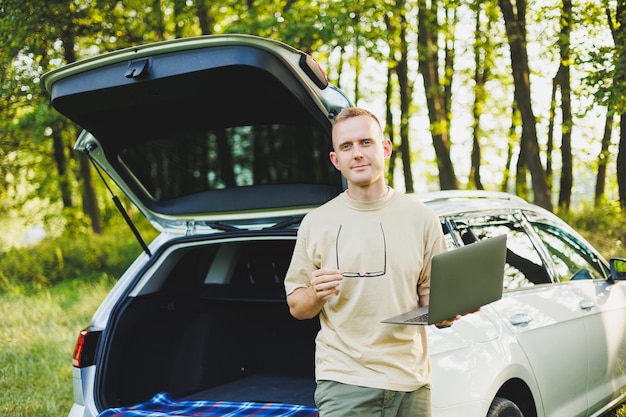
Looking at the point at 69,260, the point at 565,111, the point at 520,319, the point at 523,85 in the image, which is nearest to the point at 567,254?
the point at 520,319

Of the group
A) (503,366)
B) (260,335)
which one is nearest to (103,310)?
(260,335)

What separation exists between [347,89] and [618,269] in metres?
18.5

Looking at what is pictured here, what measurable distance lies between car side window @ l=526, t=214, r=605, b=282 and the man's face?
6.26 feet

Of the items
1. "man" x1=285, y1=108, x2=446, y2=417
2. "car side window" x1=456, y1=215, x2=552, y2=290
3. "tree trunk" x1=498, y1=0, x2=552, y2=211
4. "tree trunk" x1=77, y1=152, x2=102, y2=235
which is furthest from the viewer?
"tree trunk" x1=77, y1=152, x2=102, y2=235

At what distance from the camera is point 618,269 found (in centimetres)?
417

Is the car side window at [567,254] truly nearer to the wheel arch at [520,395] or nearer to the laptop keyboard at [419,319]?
the wheel arch at [520,395]

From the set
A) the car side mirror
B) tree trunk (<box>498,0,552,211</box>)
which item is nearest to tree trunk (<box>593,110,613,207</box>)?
tree trunk (<box>498,0,552,211</box>)

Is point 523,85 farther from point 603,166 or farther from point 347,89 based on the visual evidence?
point 347,89

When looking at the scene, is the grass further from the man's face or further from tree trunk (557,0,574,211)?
tree trunk (557,0,574,211)

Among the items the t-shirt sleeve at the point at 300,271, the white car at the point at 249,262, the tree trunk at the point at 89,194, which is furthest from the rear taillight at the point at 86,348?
the tree trunk at the point at 89,194

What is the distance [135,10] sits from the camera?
14.6 m

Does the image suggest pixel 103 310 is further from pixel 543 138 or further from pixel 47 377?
pixel 543 138

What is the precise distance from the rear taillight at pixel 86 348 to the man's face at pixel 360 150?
1708 mm

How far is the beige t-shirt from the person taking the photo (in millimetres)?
2297
